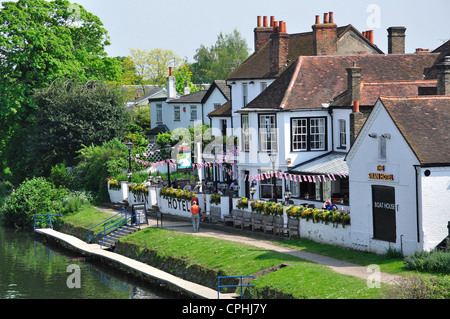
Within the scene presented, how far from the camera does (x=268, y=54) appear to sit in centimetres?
5259

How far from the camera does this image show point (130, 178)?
54.0 meters

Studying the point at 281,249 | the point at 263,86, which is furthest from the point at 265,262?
the point at 263,86

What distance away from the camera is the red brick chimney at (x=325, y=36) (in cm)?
4959

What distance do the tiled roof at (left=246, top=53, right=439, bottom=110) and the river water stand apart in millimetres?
13649

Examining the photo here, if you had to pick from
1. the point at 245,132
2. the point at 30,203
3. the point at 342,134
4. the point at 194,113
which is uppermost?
the point at 194,113

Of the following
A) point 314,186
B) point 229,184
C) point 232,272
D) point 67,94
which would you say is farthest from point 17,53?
point 232,272

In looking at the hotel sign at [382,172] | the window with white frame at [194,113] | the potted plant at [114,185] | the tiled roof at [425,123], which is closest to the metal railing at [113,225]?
the potted plant at [114,185]

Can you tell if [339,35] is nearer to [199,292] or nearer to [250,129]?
[250,129]

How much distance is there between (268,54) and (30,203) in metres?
19.8

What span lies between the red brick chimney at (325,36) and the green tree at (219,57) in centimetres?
6880

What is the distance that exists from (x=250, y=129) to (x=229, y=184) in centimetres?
749

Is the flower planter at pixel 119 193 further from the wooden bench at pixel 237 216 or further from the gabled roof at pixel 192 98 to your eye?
the wooden bench at pixel 237 216

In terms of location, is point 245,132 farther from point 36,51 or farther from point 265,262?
point 36,51

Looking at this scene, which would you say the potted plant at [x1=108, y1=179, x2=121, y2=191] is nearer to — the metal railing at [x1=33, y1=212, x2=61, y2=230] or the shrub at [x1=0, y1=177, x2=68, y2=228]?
the shrub at [x1=0, y1=177, x2=68, y2=228]
